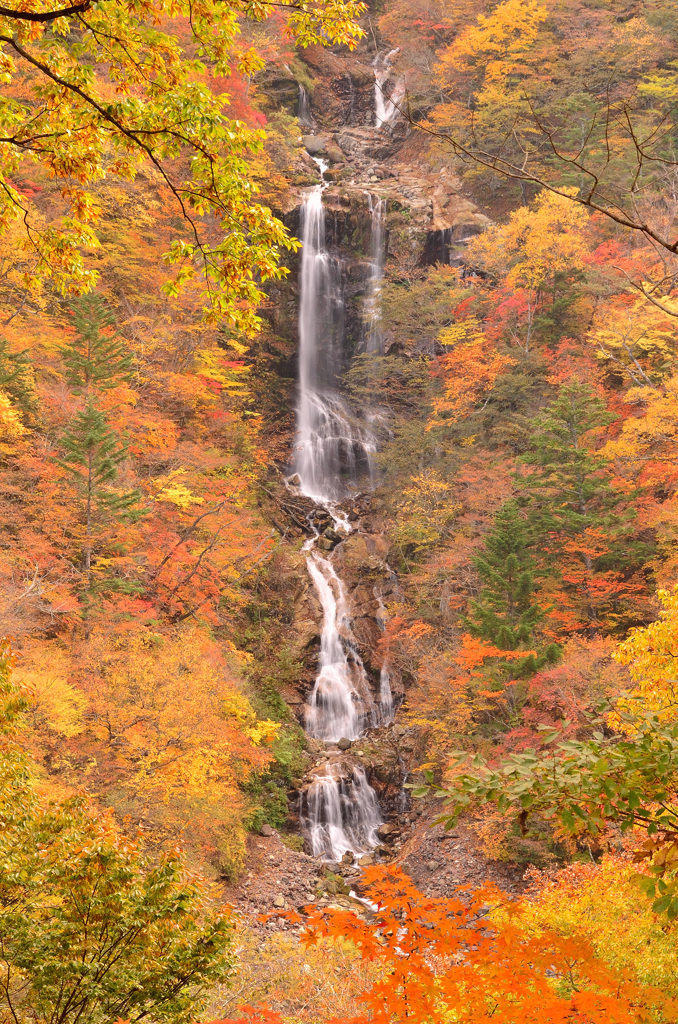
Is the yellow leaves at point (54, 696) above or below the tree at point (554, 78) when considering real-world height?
below

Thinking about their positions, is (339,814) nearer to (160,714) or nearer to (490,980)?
(160,714)

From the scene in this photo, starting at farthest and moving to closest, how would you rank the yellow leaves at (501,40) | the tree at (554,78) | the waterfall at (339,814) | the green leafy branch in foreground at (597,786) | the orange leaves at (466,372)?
the yellow leaves at (501,40)
the tree at (554,78)
the orange leaves at (466,372)
the waterfall at (339,814)
the green leafy branch in foreground at (597,786)

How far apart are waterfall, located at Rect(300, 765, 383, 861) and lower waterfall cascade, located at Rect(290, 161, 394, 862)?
0.03m

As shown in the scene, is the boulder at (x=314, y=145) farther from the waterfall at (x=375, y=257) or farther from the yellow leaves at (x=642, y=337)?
the yellow leaves at (x=642, y=337)

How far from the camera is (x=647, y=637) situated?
7.94 meters

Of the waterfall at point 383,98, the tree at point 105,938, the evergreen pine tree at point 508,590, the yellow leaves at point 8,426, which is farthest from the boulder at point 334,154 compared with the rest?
the tree at point 105,938

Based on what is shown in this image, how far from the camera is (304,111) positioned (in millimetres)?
34125

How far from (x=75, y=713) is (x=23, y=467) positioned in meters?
5.63

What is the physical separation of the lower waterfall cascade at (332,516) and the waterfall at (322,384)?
46 millimetres

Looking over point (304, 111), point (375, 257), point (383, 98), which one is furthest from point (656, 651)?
point (383, 98)

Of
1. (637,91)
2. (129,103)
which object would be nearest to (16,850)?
(129,103)

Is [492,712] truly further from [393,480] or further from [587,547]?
[393,480]

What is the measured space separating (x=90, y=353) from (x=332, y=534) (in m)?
12.5

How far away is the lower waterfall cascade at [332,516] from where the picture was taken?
16156mm
